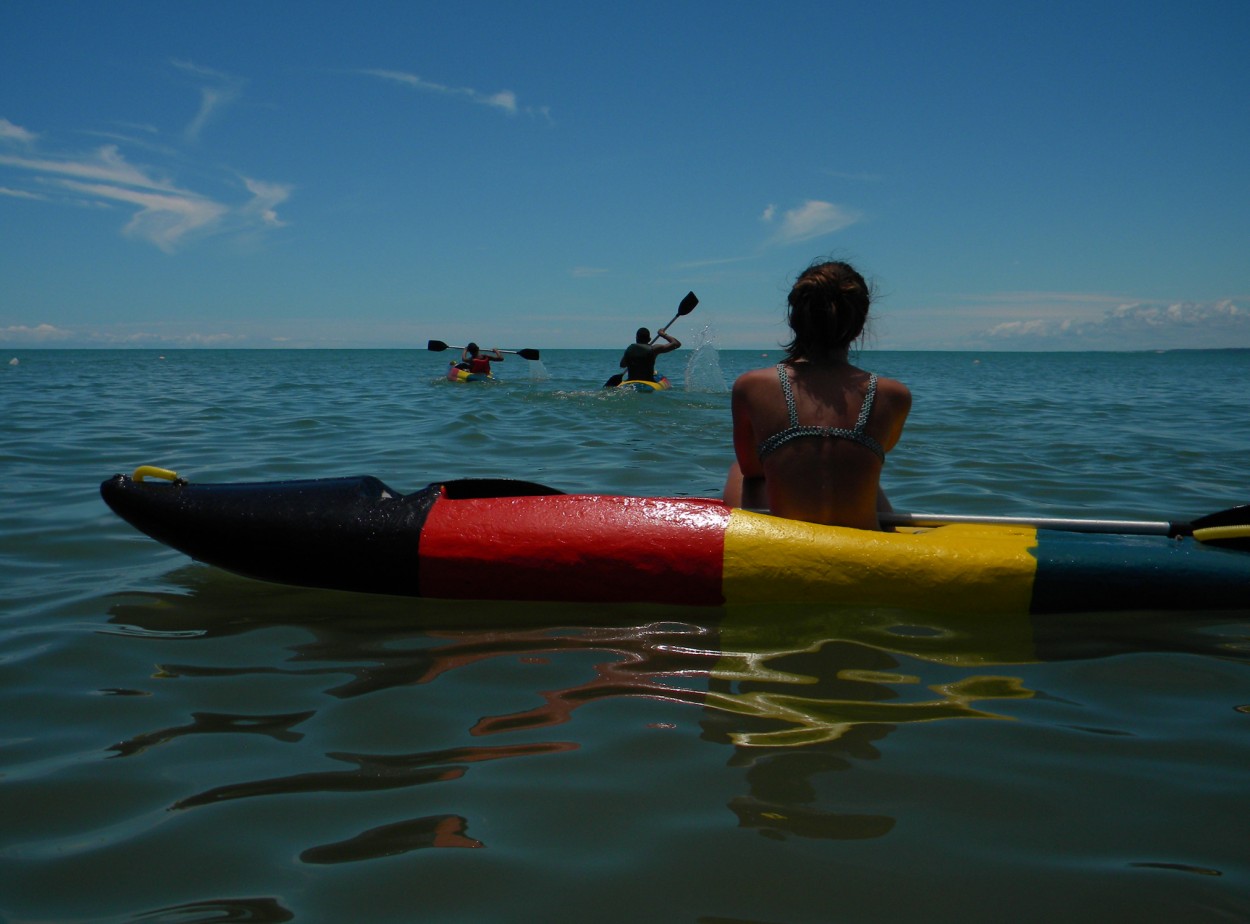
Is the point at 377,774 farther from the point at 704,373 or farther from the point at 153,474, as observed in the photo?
the point at 704,373

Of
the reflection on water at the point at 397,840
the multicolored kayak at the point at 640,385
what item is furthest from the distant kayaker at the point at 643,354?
the reflection on water at the point at 397,840

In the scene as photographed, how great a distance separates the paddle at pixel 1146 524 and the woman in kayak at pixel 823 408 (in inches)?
16.6

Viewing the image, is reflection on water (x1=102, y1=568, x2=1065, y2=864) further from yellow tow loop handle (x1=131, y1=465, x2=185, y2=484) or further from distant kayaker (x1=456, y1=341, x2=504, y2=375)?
distant kayaker (x1=456, y1=341, x2=504, y2=375)

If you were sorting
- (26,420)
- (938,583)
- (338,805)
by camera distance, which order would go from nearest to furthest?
1. (338,805)
2. (938,583)
3. (26,420)

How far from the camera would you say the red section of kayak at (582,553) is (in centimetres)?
317

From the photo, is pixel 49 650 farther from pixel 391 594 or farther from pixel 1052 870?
pixel 1052 870

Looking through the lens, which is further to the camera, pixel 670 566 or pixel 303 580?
pixel 303 580

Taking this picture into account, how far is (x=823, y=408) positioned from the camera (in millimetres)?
3158

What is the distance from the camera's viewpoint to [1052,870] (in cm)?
168

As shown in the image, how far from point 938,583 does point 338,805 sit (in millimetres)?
2100

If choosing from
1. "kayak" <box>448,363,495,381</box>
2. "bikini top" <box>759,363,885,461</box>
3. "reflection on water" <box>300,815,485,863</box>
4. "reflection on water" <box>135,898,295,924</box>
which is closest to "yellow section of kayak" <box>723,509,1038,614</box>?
"bikini top" <box>759,363,885,461</box>

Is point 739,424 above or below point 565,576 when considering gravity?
above

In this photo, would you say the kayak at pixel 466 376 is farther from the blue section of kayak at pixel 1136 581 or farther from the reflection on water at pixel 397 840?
the reflection on water at pixel 397 840

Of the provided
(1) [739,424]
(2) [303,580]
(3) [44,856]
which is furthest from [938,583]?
(3) [44,856]
